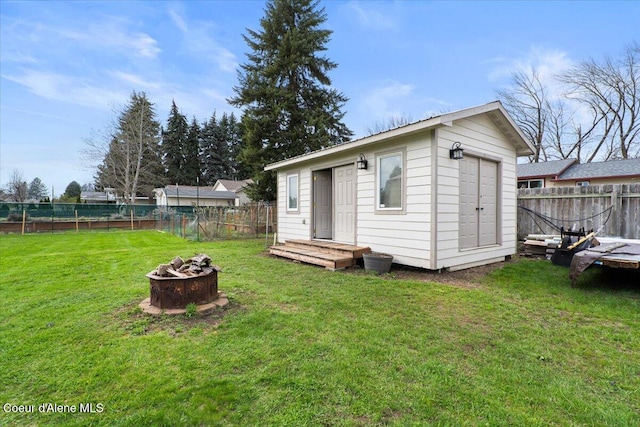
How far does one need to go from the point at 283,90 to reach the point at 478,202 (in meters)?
12.1

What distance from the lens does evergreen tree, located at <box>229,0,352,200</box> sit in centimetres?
1514

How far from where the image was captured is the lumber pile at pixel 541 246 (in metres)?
6.49

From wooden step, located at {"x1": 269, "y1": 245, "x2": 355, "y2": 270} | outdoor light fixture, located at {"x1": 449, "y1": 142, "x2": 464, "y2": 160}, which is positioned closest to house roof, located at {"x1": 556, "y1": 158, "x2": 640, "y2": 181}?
outdoor light fixture, located at {"x1": 449, "y1": 142, "x2": 464, "y2": 160}

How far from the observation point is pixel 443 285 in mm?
4629

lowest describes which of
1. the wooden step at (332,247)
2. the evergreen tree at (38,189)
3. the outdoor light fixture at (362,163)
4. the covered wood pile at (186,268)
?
the wooden step at (332,247)

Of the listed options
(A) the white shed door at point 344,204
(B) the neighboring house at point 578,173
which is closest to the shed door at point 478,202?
(A) the white shed door at point 344,204

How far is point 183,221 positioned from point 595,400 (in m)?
13.1

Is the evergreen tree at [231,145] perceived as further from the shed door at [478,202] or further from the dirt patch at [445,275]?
the dirt patch at [445,275]

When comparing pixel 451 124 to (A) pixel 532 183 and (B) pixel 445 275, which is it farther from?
(A) pixel 532 183

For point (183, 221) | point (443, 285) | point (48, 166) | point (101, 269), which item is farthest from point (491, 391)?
point (48, 166)

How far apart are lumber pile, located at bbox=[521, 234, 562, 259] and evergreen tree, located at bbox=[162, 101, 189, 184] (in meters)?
36.6

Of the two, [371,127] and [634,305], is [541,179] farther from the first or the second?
[634,305]

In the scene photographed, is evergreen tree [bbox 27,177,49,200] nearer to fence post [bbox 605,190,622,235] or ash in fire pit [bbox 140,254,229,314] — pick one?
ash in fire pit [bbox 140,254,229,314]

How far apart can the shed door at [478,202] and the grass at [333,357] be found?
1.68 meters
